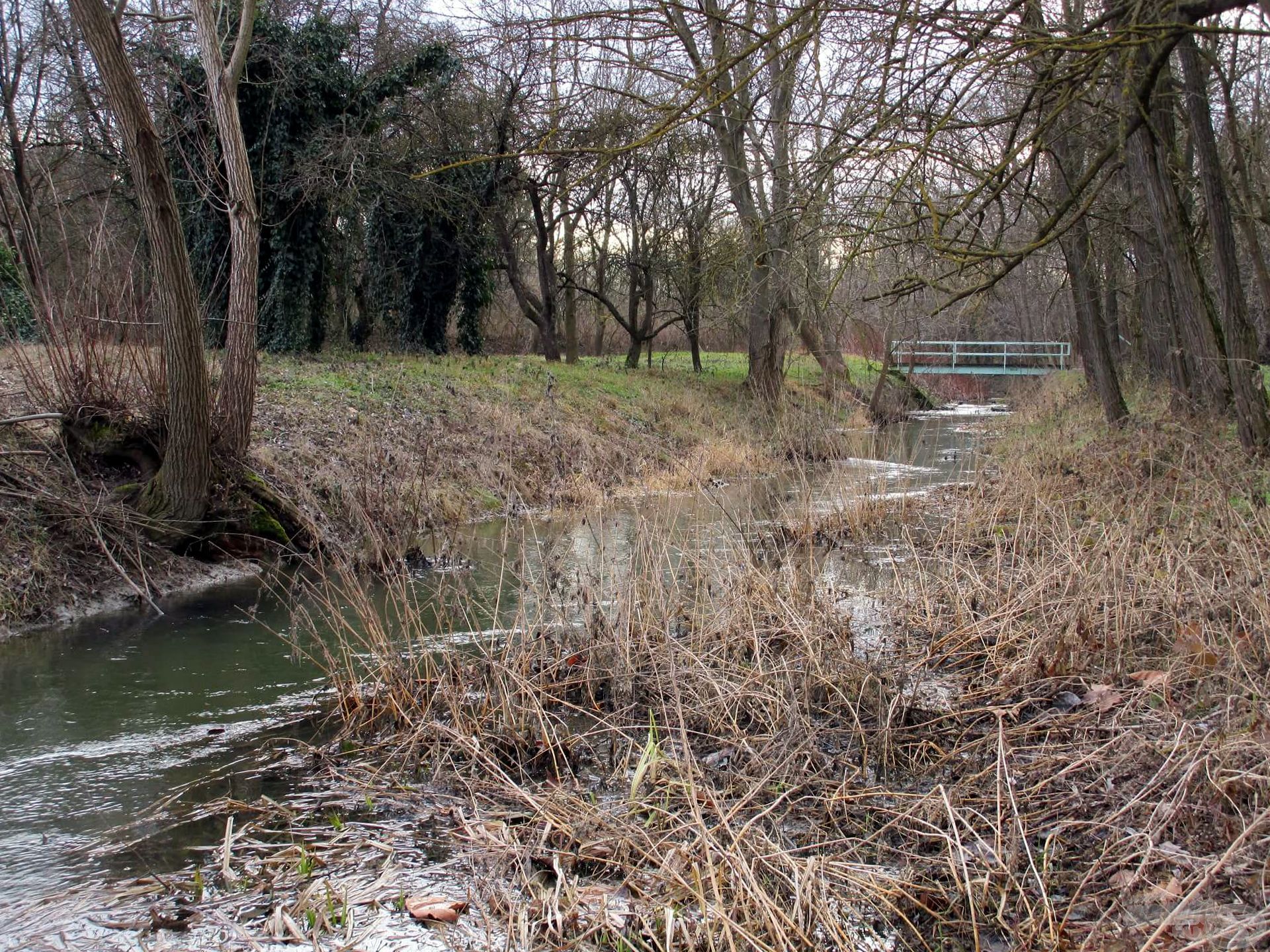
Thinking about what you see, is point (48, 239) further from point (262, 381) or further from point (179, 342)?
point (179, 342)

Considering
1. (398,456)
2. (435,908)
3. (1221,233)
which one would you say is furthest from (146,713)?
(1221,233)

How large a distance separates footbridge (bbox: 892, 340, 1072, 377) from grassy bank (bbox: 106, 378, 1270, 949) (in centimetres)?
2749

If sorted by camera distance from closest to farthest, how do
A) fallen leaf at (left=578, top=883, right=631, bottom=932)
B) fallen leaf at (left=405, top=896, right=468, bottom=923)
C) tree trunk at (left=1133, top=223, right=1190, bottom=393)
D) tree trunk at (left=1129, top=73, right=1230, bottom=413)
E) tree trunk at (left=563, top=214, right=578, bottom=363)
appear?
fallen leaf at (left=578, top=883, right=631, bottom=932), fallen leaf at (left=405, top=896, right=468, bottom=923), tree trunk at (left=1129, top=73, right=1230, bottom=413), tree trunk at (left=1133, top=223, right=1190, bottom=393), tree trunk at (left=563, top=214, right=578, bottom=363)

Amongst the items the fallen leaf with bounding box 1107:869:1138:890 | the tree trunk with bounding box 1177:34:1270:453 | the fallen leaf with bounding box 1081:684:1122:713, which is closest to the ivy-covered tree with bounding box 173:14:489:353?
the tree trunk with bounding box 1177:34:1270:453

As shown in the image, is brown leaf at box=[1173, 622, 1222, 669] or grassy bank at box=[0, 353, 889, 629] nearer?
brown leaf at box=[1173, 622, 1222, 669]

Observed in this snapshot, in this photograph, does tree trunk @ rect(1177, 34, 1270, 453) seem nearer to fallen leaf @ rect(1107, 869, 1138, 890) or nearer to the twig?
fallen leaf @ rect(1107, 869, 1138, 890)

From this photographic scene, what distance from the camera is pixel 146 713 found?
18.9 ft

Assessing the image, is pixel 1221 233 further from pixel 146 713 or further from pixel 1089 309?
pixel 146 713

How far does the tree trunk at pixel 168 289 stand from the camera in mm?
8117

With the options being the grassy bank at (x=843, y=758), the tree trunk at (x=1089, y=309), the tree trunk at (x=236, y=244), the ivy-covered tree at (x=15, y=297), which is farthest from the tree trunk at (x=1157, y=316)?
the ivy-covered tree at (x=15, y=297)

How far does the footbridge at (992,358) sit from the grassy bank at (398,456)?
41.5ft

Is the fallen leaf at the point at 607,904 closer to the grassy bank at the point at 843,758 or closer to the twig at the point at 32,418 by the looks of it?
the grassy bank at the point at 843,758

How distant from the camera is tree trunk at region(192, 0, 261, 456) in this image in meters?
9.69

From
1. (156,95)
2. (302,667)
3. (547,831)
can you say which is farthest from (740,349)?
(547,831)
